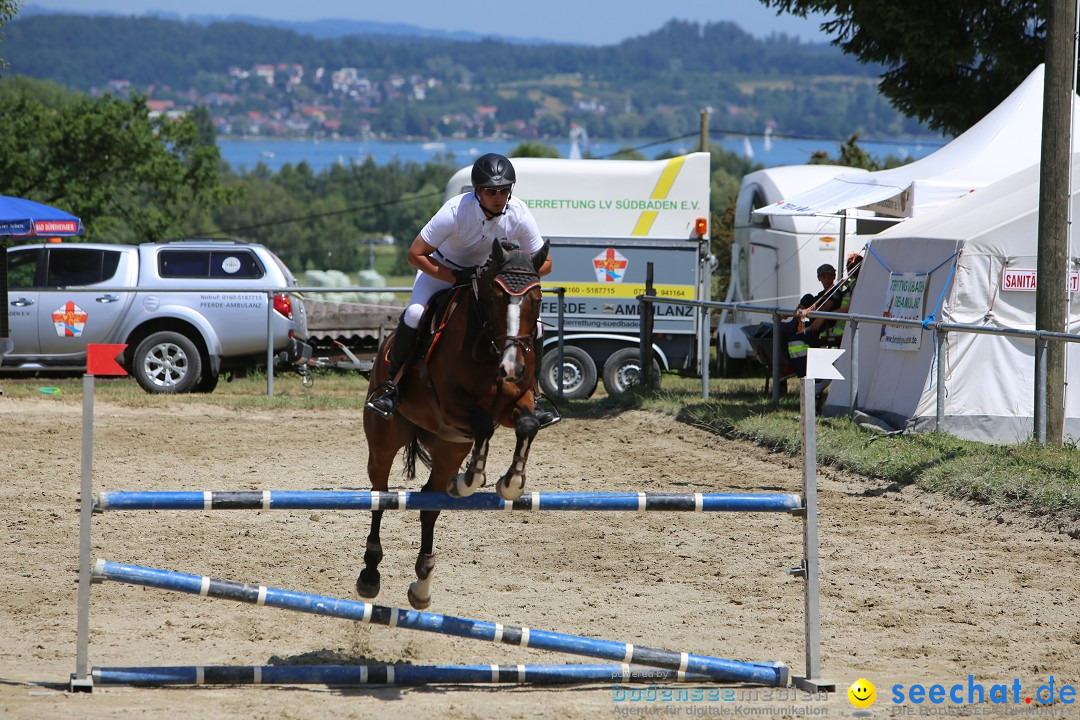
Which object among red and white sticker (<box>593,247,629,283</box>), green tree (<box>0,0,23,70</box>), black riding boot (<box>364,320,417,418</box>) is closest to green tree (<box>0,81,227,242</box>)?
green tree (<box>0,0,23,70</box>)

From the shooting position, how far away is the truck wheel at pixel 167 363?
1577 cm

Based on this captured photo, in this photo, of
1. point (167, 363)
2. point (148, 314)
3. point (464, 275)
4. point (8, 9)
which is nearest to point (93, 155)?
point (8, 9)

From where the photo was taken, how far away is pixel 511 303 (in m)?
5.38

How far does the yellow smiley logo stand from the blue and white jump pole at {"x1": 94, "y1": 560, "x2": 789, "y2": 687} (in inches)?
18.7

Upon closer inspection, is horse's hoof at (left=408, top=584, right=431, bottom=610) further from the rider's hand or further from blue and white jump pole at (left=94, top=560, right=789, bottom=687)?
the rider's hand

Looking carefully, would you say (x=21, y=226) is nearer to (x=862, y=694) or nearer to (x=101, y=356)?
(x=101, y=356)

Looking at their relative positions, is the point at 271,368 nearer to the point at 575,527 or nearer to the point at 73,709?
the point at 575,527

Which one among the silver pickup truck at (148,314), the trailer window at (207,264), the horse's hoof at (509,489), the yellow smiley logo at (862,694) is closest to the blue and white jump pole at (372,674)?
the yellow smiley logo at (862,694)

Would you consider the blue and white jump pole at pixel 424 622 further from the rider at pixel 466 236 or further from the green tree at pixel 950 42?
the green tree at pixel 950 42

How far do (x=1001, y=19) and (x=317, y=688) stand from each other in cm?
1828

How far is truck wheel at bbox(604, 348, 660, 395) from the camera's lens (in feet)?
58.0

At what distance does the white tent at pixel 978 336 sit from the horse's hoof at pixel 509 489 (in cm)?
723

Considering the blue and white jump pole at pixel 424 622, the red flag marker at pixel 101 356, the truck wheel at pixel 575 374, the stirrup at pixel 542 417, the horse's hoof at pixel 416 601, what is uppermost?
the red flag marker at pixel 101 356

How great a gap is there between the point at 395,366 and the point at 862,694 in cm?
290
